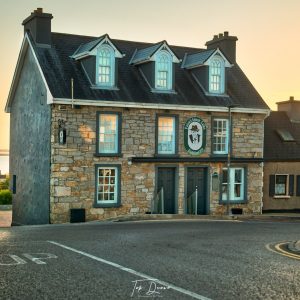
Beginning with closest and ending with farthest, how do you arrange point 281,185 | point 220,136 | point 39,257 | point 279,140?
point 39,257 → point 220,136 → point 281,185 → point 279,140

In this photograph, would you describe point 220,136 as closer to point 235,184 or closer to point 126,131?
point 235,184

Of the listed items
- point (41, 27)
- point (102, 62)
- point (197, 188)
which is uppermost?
point (41, 27)

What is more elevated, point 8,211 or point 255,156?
point 255,156

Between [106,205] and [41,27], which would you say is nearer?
[106,205]

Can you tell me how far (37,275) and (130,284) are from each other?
184 centimetres

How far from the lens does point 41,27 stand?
2930 centimetres

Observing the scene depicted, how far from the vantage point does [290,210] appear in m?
34.1

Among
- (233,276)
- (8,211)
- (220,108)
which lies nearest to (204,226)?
(220,108)

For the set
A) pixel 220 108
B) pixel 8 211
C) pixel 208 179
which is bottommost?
pixel 8 211

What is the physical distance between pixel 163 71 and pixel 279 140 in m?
9.13

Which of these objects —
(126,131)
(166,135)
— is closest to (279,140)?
(166,135)

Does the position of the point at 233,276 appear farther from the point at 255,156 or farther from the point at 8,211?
the point at 8,211

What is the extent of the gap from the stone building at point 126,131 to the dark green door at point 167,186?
49 mm

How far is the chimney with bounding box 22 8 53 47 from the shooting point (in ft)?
95.7
